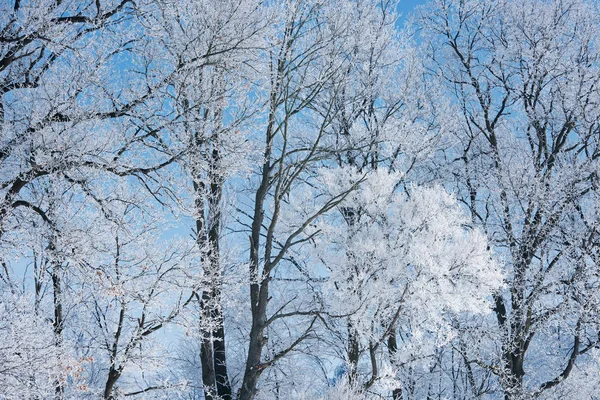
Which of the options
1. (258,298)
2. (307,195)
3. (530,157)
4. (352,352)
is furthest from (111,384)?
(530,157)

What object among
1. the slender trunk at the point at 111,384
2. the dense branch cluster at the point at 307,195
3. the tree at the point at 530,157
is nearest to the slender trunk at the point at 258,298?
the dense branch cluster at the point at 307,195

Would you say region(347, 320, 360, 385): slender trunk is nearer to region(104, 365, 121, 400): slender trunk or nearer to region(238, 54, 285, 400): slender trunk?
region(238, 54, 285, 400): slender trunk

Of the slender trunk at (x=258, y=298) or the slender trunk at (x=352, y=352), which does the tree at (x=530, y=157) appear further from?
the slender trunk at (x=258, y=298)

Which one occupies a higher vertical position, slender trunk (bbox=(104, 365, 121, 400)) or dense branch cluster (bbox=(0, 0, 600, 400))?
dense branch cluster (bbox=(0, 0, 600, 400))

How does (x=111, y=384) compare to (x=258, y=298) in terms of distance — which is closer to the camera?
(x=258, y=298)

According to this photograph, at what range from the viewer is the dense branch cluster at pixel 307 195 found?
541cm

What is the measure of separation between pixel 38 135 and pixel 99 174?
790 millimetres

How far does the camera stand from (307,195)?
10.4 meters

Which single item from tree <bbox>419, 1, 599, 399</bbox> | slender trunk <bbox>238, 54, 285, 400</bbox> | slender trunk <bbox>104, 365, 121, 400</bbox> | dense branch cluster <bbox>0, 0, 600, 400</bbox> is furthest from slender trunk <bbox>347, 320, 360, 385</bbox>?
slender trunk <bbox>104, 365, 121, 400</bbox>

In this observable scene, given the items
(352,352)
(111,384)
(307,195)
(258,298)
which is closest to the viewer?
(258,298)

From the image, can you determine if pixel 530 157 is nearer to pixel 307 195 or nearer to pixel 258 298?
pixel 307 195

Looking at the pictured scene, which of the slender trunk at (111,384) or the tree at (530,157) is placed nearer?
the slender trunk at (111,384)

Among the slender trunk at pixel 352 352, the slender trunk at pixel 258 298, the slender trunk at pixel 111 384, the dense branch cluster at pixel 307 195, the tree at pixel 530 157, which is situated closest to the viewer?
the dense branch cluster at pixel 307 195

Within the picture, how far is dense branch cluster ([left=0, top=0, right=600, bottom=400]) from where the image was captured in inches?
213
